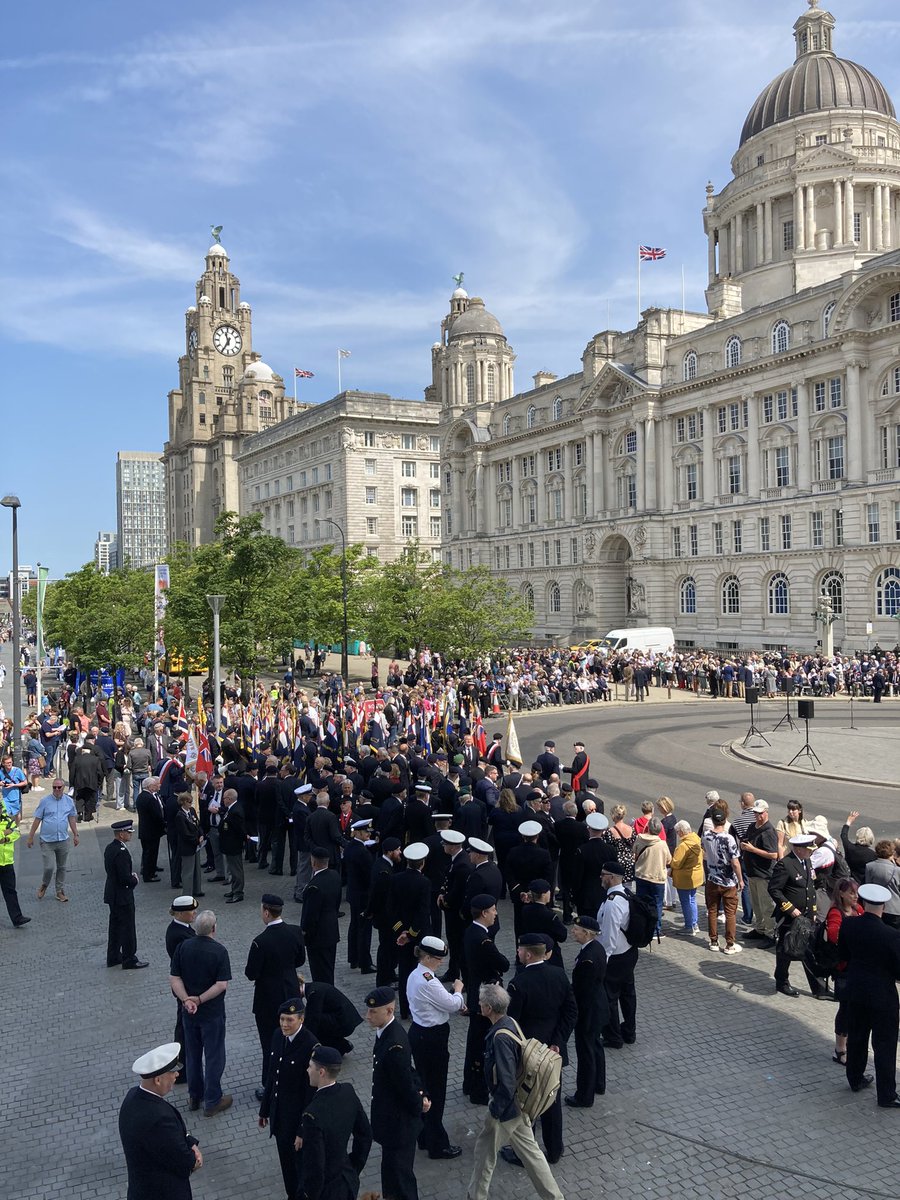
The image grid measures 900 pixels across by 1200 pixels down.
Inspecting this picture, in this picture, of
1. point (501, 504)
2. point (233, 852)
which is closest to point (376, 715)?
point (233, 852)

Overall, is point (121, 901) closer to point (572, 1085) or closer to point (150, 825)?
point (150, 825)

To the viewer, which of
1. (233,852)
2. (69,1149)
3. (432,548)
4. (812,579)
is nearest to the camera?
(69,1149)

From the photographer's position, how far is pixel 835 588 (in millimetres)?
52844

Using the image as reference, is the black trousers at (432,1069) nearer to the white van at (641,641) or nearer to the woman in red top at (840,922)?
the woman in red top at (840,922)

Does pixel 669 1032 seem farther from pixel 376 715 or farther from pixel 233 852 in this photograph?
pixel 376 715

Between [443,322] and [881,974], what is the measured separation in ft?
362

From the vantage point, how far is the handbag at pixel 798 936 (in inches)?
393

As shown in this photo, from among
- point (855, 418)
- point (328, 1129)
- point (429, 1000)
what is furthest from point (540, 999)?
point (855, 418)

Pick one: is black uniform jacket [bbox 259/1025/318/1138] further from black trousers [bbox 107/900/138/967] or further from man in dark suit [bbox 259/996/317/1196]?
black trousers [bbox 107/900/138/967]

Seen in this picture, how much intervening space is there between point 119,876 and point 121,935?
864 millimetres

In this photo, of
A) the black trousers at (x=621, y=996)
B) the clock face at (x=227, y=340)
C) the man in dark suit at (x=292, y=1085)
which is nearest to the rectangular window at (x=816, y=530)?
the black trousers at (x=621, y=996)

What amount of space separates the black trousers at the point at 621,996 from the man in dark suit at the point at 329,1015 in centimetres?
295

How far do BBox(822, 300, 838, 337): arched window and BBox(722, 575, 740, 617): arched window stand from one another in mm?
15459

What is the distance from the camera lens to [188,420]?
14125cm
